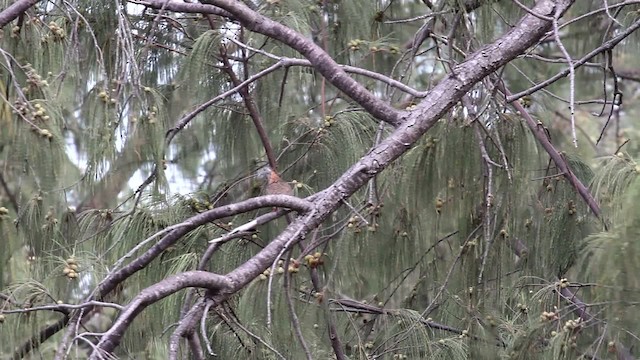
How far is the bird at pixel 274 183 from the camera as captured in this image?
2.25m

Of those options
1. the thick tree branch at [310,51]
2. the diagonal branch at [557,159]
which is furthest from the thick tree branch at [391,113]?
the diagonal branch at [557,159]

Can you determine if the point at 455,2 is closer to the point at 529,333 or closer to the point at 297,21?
the point at 297,21

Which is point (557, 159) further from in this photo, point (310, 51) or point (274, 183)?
point (310, 51)

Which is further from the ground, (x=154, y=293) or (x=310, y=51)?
(x=310, y=51)

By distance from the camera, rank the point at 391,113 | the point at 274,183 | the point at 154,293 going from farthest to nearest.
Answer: the point at 274,183
the point at 391,113
the point at 154,293

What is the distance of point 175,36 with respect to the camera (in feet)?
9.36

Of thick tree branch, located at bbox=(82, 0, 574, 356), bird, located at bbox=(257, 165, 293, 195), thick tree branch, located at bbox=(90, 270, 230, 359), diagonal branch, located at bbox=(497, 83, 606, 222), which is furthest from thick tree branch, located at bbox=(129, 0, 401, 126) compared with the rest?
diagonal branch, located at bbox=(497, 83, 606, 222)

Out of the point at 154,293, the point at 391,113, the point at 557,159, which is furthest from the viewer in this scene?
the point at 557,159

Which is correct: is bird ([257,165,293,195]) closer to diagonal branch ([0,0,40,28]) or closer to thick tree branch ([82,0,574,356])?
thick tree branch ([82,0,574,356])

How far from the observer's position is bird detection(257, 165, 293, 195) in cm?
225

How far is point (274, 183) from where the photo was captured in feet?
7.55

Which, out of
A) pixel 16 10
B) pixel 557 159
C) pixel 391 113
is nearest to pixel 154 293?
pixel 391 113

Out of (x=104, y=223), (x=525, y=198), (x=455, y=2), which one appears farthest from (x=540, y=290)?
(x=104, y=223)

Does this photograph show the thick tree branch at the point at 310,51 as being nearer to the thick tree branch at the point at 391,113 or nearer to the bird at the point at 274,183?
the thick tree branch at the point at 391,113
